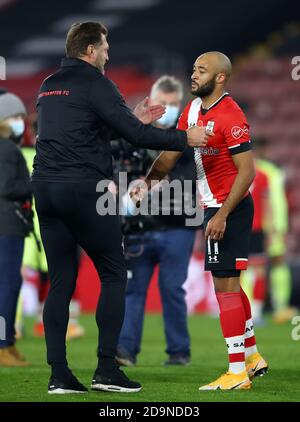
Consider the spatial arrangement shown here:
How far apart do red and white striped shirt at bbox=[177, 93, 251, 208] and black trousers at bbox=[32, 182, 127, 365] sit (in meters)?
0.67

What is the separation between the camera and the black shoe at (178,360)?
8312 mm

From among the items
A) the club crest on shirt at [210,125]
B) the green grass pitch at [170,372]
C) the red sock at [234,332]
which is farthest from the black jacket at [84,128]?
the green grass pitch at [170,372]

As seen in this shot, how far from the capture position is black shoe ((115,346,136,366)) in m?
8.20

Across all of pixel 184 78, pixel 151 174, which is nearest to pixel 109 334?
pixel 151 174

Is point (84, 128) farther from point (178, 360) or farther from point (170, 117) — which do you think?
point (178, 360)

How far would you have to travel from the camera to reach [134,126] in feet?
20.4

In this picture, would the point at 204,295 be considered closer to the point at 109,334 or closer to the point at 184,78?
the point at 184,78

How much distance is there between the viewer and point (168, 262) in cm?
845

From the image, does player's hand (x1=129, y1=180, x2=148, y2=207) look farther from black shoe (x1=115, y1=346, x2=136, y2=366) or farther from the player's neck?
black shoe (x1=115, y1=346, x2=136, y2=366)

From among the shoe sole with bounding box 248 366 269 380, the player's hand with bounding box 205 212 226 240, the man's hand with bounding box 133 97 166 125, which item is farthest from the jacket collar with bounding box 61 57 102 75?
the shoe sole with bounding box 248 366 269 380

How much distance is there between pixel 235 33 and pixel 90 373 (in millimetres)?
14492

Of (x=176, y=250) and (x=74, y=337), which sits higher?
(x=176, y=250)

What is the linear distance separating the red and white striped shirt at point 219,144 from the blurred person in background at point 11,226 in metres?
1.68

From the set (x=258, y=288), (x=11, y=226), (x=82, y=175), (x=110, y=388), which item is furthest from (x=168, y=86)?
(x=258, y=288)
